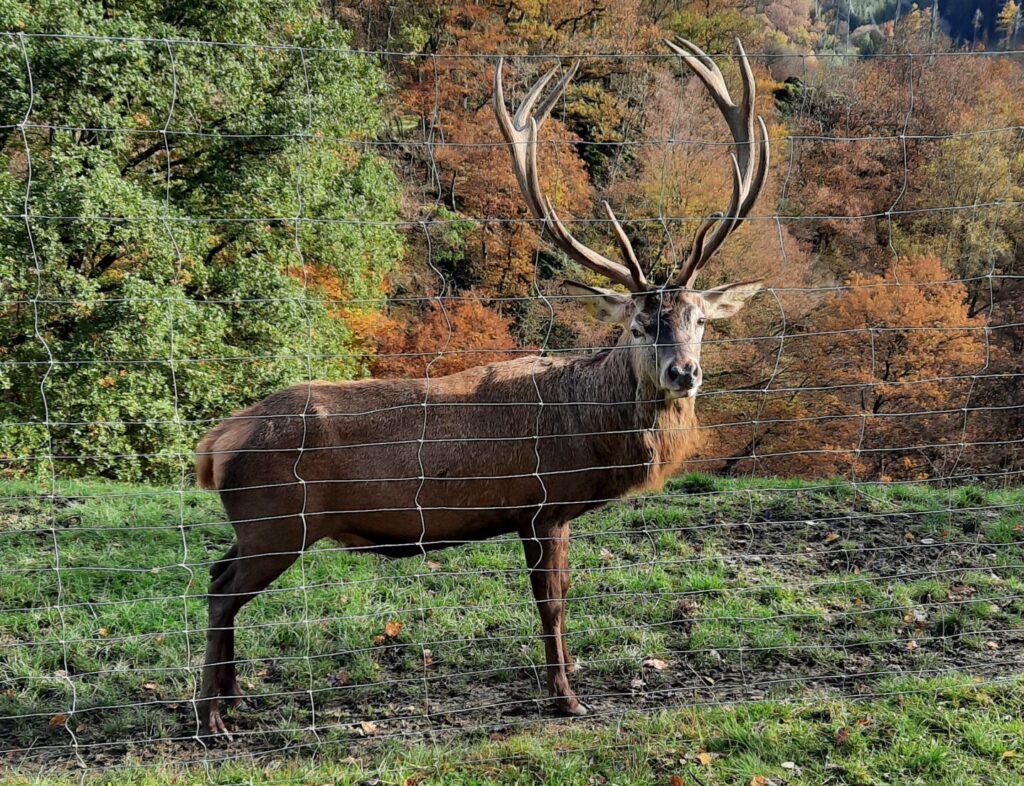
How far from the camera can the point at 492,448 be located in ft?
13.6

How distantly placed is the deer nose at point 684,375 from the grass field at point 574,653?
0.97 m

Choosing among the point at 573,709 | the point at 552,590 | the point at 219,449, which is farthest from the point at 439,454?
the point at 573,709

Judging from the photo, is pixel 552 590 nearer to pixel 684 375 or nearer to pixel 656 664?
pixel 656 664

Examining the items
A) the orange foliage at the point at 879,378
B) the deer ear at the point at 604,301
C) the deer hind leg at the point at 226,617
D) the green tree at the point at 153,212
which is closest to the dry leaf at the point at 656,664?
the deer ear at the point at 604,301

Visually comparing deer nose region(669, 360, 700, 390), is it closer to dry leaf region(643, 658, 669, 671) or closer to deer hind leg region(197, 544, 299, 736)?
dry leaf region(643, 658, 669, 671)

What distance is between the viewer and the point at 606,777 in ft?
11.0

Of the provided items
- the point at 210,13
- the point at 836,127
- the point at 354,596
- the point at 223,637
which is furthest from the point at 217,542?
the point at 836,127

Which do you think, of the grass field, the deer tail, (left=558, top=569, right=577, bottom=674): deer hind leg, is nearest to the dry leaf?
the grass field

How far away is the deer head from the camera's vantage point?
3.88 meters

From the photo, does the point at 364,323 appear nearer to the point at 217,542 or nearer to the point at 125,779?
the point at 217,542

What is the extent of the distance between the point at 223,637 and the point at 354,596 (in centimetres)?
123

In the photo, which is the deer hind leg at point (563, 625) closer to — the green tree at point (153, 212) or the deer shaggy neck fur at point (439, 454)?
the deer shaggy neck fur at point (439, 454)

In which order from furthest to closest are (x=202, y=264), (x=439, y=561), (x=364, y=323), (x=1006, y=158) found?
Answer: (x=1006, y=158), (x=364, y=323), (x=202, y=264), (x=439, y=561)

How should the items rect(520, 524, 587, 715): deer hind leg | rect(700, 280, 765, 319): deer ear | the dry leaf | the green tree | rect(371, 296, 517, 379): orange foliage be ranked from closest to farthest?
rect(520, 524, 587, 715): deer hind leg < rect(700, 280, 765, 319): deer ear < the dry leaf < the green tree < rect(371, 296, 517, 379): orange foliage
